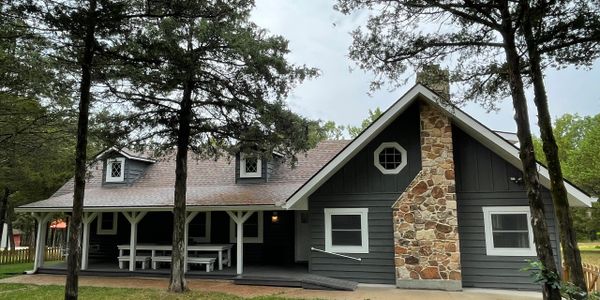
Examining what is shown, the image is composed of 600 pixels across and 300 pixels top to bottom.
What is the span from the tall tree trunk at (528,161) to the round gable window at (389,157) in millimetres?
4276

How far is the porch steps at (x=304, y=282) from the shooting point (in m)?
9.65

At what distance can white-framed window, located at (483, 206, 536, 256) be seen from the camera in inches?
372

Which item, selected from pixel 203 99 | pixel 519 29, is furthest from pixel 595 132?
pixel 203 99

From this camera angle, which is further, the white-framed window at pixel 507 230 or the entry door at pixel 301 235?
the entry door at pixel 301 235

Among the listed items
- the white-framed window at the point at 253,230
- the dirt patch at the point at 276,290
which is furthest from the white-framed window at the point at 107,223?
the white-framed window at the point at 253,230

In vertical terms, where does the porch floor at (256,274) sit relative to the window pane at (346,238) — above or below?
below

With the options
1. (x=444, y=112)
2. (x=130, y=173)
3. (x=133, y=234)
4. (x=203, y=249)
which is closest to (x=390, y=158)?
(x=444, y=112)

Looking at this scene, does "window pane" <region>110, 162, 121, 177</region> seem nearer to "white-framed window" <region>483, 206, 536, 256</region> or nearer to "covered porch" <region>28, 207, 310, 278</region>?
"covered porch" <region>28, 207, 310, 278</region>

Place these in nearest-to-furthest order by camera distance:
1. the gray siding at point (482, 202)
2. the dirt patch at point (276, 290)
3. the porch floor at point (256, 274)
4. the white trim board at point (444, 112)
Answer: the dirt patch at point (276, 290), the white trim board at point (444, 112), the gray siding at point (482, 202), the porch floor at point (256, 274)

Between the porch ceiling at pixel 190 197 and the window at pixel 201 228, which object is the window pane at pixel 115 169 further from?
the window at pixel 201 228

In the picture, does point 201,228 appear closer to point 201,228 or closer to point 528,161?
point 201,228

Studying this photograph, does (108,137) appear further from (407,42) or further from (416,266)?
(416,266)

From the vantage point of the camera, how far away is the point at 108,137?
9773 millimetres

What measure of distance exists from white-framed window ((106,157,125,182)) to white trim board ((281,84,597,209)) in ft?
27.0
